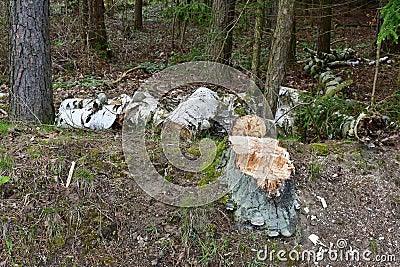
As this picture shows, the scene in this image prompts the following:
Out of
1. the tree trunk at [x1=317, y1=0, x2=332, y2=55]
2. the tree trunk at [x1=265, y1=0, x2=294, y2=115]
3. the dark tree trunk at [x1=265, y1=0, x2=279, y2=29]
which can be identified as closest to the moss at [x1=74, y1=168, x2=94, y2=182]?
the tree trunk at [x1=265, y1=0, x2=294, y2=115]

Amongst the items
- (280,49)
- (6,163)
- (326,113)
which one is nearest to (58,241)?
(6,163)

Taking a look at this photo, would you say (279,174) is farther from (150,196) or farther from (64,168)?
(64,168)

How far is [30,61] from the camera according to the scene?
464cm

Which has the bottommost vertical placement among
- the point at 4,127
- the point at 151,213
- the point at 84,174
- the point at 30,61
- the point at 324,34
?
the point at 151,213

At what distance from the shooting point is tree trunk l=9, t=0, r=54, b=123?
4.48 m

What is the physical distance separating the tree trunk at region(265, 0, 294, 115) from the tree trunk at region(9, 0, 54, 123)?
282cm

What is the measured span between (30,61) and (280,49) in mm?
3059

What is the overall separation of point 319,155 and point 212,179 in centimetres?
121

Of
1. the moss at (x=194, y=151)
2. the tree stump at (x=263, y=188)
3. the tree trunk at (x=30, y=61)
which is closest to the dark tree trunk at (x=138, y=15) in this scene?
the tree trunk at (x=30, y=61)

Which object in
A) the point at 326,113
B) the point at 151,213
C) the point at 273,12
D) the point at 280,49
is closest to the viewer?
the point at 151,213

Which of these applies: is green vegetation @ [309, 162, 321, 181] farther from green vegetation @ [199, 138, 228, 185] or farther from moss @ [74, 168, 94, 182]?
moss @ [74, 168, 94, 182]

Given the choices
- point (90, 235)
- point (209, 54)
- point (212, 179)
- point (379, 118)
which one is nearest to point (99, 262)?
point (90, 235)

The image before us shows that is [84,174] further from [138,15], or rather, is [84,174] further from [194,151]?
[138,15]

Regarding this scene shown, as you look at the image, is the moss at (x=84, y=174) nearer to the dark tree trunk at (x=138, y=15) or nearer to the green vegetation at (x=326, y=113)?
the green vegetation at (x=326, y=113)
